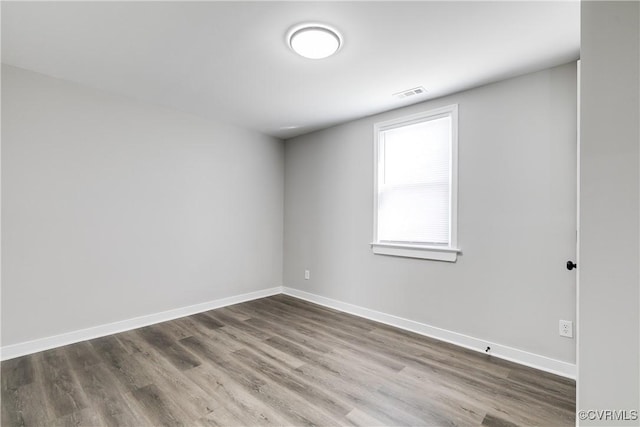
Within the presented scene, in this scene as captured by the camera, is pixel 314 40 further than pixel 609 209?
Yes

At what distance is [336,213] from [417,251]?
Result: 1.25 meters

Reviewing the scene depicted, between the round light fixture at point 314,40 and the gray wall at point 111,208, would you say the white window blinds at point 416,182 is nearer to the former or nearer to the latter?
the round light fixture at point 314,40

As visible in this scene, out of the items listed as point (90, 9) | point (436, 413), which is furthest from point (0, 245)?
point (436, 413)

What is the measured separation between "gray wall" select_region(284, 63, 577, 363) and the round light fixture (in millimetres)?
1445

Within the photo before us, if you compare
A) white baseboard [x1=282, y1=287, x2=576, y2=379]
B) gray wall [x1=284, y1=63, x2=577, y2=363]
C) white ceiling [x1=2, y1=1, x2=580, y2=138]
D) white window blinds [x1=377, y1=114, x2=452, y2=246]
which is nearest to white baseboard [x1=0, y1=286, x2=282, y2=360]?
white baseboard [x1=282, y1=287, x2=576, y2=379]

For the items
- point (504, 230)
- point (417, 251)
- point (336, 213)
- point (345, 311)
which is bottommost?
point (345, 311)

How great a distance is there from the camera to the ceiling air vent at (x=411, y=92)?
2820mm

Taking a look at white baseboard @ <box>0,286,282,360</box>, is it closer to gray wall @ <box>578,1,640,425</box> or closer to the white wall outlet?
the white wall outlet

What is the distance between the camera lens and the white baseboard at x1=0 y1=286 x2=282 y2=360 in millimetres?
2488

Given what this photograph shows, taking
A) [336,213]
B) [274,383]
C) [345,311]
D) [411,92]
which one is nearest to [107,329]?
[274,383]

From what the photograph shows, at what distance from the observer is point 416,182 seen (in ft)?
10.6

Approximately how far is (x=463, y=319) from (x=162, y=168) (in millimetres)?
3596

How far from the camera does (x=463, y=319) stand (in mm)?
2799

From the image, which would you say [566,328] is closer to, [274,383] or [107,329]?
[274,383]
